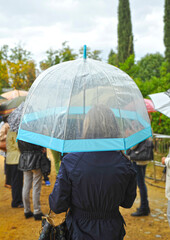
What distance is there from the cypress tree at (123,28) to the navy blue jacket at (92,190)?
975 inches

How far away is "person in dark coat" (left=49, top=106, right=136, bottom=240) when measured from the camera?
1924 mm

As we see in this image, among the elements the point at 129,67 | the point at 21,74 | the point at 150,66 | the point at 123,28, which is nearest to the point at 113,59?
the point at 150,66

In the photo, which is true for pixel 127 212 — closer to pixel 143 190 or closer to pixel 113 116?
pixel 143 190

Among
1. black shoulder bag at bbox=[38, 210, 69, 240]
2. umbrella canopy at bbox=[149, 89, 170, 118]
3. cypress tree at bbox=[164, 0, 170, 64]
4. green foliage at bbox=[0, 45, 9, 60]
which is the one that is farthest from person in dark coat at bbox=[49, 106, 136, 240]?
green foliage at bbox=[0, 45, 9, 60]

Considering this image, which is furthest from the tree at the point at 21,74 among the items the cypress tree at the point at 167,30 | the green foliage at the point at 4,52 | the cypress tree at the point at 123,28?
the cypress tree at the point at 167,30

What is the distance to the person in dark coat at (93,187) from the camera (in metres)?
1.92

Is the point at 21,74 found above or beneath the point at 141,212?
above

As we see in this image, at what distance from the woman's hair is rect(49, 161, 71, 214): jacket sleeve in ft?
1.16

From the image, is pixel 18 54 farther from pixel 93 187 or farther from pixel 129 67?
pixel 93 187

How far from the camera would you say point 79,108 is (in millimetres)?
2041

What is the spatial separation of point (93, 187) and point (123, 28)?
88.2ft

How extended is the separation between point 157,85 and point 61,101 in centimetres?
719

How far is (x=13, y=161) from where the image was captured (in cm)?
488

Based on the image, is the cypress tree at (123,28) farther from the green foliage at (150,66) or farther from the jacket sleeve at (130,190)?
the jacket sleeve at (130,190)
